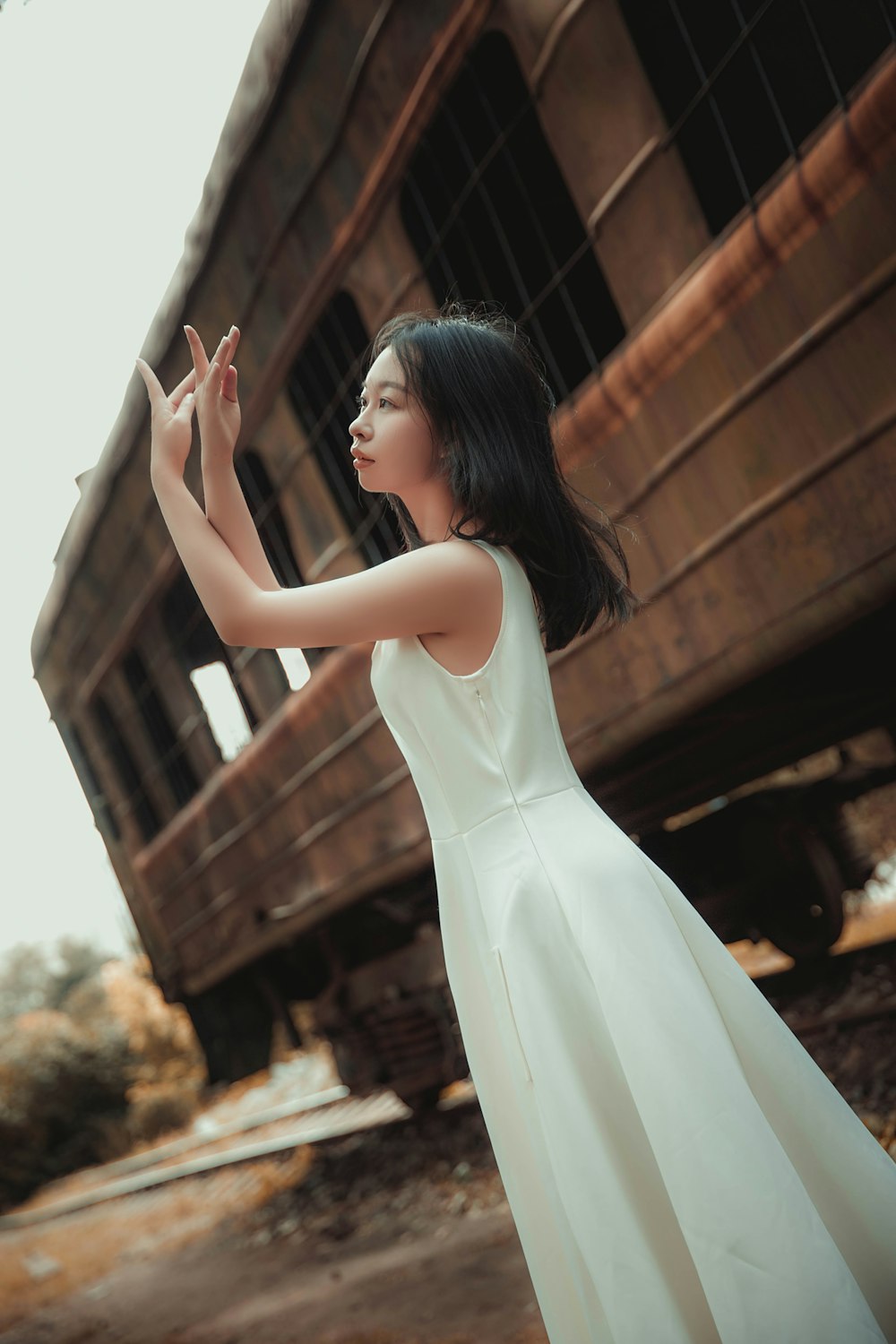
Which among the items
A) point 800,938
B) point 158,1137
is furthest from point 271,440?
point 158,1137

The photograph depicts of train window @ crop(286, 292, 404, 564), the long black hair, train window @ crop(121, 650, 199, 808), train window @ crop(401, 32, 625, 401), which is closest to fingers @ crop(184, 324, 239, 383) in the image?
the long black hair

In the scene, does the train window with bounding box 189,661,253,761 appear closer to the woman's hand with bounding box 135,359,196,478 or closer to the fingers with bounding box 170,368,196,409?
the fingers with bounding box 170,368,196,409

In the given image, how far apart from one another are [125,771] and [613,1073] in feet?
23.7

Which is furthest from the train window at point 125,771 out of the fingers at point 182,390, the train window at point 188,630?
the fingers at point 182,390

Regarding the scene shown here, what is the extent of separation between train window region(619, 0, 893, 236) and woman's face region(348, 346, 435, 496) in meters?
1.90

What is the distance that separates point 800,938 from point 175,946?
4.02m

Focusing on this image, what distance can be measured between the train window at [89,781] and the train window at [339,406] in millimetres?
4405

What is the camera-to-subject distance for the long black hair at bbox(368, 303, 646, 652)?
5.48 feet

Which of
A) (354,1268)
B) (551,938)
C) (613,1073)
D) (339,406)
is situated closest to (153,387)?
(551,938)

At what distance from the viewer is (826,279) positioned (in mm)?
2676

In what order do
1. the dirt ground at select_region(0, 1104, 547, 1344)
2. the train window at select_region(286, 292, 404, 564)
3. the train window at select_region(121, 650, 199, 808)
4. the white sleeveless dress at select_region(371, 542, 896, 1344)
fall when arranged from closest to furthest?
the white sleeveless dress at select_region(371, 542, 896, 1344) < the dirt ground at select_region(0, 1104, 547, 1344) < the train window at select_region(286, 292, 404, 564) < the train window at select_region(121, 650, 199, 808)

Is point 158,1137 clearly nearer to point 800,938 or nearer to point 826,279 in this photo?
point 800,938

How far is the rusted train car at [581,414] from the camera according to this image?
2812 mm

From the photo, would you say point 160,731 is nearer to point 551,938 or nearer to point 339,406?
point 339,406
